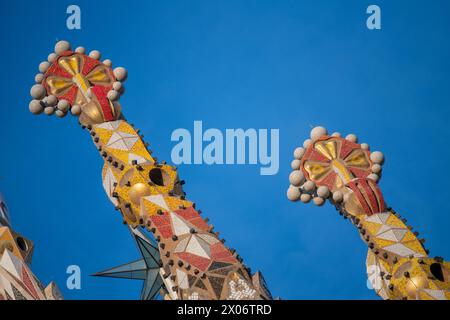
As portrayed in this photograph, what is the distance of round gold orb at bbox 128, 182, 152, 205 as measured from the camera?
2675 centimetres

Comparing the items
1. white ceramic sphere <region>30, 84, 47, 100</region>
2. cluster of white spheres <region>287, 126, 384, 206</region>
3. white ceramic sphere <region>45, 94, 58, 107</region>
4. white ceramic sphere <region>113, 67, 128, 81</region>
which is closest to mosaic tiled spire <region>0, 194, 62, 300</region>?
white ceramic sphere <region>45, 94, 58, 107</region>

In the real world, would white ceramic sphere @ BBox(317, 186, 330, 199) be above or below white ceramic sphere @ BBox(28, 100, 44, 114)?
below

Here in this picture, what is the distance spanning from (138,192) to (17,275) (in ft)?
14.7

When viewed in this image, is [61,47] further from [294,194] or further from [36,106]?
[294,194]

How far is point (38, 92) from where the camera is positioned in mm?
29781

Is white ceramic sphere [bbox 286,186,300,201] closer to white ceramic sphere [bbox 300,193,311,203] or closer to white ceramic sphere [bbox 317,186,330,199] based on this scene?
white ceramic sphere [bbox 300,193,311,203]

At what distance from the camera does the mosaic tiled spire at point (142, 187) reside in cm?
2425

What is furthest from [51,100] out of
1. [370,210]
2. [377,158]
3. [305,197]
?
[370,210]

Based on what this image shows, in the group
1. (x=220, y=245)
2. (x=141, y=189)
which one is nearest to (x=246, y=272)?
(x=220, y=245)

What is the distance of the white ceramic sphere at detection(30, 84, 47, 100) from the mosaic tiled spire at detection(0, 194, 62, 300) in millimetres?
5701

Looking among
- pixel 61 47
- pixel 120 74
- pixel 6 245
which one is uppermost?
pixel 61 47

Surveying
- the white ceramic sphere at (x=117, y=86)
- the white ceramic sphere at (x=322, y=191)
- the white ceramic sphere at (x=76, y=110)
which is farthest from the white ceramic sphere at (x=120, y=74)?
the white ceramic sphere at (x=322, y=191)

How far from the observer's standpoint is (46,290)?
2348 cm
